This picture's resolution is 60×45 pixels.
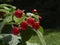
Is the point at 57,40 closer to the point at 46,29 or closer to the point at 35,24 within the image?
the point at 46,29

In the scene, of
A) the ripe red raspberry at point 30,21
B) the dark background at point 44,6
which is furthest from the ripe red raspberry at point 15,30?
the dark background at point 44,6

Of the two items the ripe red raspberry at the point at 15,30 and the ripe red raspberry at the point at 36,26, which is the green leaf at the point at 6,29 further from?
the ripe red raspberry at the point at 36,26

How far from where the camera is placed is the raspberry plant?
92.4 inches

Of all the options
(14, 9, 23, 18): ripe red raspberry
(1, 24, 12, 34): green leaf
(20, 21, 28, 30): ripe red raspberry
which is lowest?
(1, 24, 12, 34): green leaf

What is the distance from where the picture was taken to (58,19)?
10203 mm

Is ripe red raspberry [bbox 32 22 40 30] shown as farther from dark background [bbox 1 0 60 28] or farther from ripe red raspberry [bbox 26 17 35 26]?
dark background [bbox 1 0 60 28]

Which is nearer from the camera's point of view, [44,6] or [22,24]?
[22,24]

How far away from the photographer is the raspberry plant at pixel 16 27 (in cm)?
235

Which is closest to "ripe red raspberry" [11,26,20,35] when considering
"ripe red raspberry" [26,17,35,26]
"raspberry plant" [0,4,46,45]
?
"raspberry plant" [0,4,46,45]

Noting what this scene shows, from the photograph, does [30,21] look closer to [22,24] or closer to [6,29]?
[22,24]

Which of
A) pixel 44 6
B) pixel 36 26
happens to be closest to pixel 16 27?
pixel 36 26

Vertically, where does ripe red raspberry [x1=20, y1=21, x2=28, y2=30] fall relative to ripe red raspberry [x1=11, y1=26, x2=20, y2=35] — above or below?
above

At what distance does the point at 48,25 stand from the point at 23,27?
7.07m

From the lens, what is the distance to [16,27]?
2.39 meters
